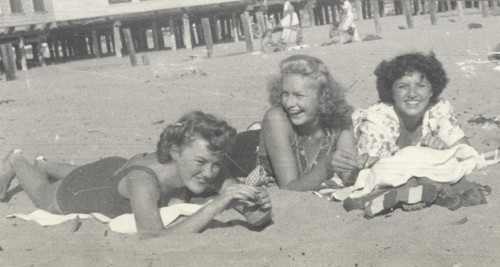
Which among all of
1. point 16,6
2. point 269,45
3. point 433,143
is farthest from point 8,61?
point 433,143

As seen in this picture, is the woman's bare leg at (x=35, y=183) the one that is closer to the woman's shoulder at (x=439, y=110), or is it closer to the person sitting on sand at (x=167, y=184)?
the person sitting on sand at (x=167, y=184)

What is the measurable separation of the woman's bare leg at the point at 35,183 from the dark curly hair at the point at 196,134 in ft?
2.59

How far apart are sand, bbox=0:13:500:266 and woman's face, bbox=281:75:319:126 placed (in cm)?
42

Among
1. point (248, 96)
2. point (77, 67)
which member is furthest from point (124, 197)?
point (77, 67)

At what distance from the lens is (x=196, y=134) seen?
119 inches

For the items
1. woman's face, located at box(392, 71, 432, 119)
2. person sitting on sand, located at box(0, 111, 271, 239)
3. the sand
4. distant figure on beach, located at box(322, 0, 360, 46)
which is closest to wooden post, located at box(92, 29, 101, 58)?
distant figure on beach, located at box(322, 0, 360, 46)

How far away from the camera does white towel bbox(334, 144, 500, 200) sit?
10.1 feet

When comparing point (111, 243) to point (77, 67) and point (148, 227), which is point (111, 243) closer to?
point (148, 227)

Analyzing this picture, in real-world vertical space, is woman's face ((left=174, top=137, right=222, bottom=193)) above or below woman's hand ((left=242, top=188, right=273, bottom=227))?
above

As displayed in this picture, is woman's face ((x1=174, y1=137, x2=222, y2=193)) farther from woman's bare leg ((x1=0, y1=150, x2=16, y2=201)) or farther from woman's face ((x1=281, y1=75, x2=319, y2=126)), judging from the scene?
woman's bare leg ((x1=0, y1=150, x2=16, y2=201))

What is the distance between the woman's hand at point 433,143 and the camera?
3428 millimetres

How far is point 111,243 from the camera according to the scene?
2.90 meters

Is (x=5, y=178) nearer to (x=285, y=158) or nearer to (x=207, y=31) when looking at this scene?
(x=285, y=158)

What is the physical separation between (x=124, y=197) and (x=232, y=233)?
0.62 metres
